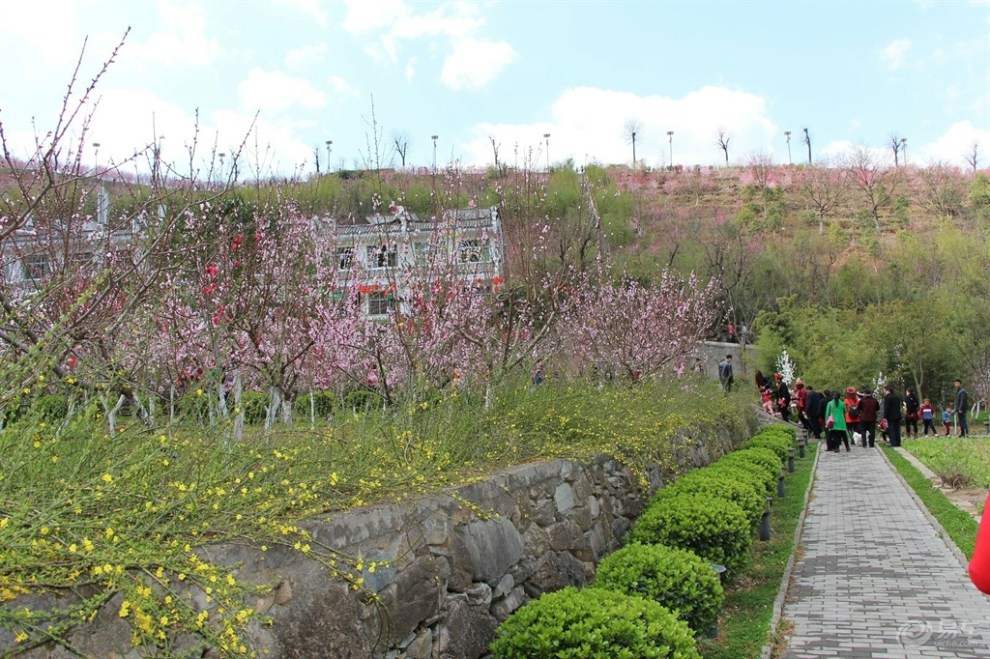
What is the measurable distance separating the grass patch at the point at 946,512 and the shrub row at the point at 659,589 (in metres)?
1.91

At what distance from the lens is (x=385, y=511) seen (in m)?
4.13

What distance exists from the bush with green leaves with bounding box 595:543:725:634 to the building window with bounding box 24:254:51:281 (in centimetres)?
518

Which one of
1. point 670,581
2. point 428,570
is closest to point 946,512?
point 670,581

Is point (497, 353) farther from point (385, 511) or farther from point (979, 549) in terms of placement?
point (979, 549)

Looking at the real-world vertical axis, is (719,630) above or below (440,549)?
below

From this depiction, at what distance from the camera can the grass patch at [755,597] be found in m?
5.95

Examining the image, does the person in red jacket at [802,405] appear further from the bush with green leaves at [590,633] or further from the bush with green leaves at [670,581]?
the bush with green leaves at [590,633]

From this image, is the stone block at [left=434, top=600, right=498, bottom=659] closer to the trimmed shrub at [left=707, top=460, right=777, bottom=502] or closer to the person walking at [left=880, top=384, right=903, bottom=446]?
the trimmed shrub at [left=707, top=460, right=777, bottom=502]

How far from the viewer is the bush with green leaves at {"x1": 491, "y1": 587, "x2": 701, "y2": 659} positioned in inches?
164

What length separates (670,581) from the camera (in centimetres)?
558

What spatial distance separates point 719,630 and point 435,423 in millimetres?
2557

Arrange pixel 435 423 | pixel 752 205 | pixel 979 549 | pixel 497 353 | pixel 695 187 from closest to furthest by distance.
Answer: pixel 979 549, pixel 435 423, pixel 497 353, pixel 752 205, pixel 695 187

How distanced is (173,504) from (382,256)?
624cm

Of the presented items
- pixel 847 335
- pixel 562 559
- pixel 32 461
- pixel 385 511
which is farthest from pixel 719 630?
pixel 847 335
